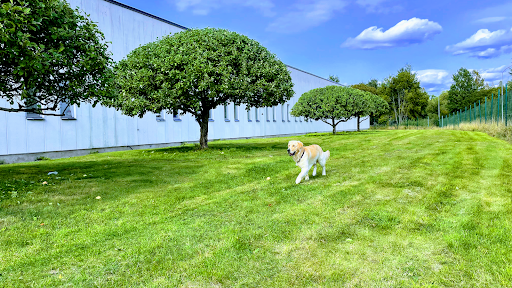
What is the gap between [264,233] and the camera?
3895 mm

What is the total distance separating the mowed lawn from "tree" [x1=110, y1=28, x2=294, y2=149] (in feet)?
21.4

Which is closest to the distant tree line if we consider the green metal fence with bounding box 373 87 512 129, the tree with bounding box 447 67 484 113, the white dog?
the tree with bounding box 447 67 484 113

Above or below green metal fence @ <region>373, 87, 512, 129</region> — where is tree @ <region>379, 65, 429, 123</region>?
above

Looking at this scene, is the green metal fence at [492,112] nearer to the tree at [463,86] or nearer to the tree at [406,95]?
the tree at [406,95]

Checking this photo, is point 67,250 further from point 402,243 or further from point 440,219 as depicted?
point 440,219

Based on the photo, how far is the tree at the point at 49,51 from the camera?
19.0 feet

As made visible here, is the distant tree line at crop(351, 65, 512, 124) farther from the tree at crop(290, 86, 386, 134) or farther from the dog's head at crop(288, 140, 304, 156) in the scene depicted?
the dog's head at crop(288, 140, 304, 156)

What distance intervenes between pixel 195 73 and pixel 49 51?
6589 millimetres

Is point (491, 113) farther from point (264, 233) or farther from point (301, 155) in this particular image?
point (264, 233)

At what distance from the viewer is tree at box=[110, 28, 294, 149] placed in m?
13.0

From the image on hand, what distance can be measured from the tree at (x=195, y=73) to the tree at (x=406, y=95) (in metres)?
62.7

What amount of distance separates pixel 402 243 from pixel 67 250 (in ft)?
12.2

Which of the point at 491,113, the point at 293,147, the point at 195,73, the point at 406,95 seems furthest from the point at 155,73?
the point at 406,95

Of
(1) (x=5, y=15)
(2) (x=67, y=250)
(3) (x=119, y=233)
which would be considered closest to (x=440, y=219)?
(3) (x=119, y=233)
